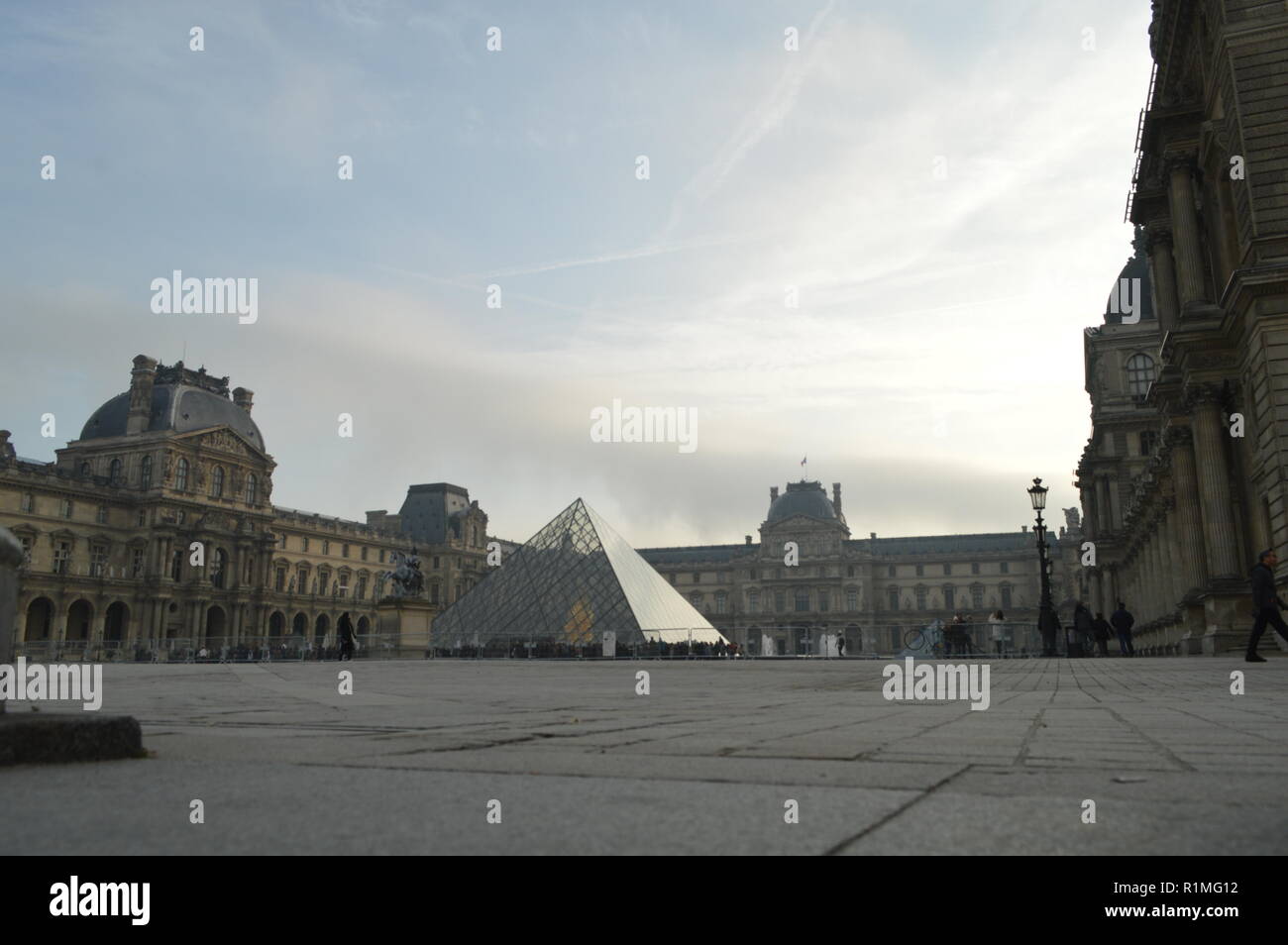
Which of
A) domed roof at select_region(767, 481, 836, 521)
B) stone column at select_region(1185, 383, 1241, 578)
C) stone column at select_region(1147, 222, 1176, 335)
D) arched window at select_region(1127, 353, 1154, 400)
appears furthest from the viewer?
domed roof at select_region(767, 481, 836, 521)

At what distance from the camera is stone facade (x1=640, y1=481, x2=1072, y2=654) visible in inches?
3354

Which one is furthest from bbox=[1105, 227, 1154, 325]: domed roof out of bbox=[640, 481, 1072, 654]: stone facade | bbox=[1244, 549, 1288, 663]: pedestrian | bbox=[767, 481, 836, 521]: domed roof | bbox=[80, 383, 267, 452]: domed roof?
bbox=[80, 383, 267, 452]: domed roof

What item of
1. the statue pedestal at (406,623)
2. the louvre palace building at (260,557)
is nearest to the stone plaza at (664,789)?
the statue pedestal at (406,623)

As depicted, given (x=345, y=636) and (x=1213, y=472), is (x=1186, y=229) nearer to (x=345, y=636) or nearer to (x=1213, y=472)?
(x=1213, y=472)

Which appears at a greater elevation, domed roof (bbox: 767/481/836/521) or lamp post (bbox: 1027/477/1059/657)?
domed roof (bbox: 767/481/836/521)

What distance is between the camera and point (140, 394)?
6066 cm

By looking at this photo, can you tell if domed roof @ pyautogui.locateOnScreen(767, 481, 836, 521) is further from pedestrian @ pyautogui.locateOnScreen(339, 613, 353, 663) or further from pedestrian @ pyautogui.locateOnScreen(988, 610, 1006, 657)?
pedestrian @ pyautogui.locateOnScreen(339, 613, 353, 663)

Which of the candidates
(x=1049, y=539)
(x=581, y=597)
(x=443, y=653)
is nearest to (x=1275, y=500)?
(x=581, y=597)

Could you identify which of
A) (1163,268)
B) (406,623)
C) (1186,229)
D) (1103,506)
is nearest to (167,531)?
(406,623)

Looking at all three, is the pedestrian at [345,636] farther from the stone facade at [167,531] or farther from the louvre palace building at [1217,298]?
the stone facade at [167,531]

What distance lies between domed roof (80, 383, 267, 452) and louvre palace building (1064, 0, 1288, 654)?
177 ft

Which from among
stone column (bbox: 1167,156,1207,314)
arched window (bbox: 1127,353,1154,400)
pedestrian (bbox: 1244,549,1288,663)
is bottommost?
pedestrian (bbox: 1244,549,1288,663)

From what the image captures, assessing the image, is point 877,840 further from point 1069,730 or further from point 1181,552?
point 1181,552

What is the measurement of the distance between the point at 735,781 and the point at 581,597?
3277cm
